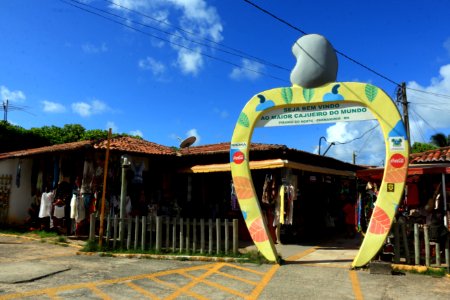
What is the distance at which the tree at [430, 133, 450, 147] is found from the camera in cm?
3151

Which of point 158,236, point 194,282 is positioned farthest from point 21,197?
point 194,282

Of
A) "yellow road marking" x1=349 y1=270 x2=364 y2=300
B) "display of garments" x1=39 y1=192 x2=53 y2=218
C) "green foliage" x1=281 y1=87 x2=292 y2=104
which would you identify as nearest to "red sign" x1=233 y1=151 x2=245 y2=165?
"green foliage" x1=281 y1=87 x2=292 y2=104

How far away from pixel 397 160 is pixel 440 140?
1098 inches

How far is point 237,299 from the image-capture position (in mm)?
6230

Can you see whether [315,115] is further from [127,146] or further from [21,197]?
[21,197]

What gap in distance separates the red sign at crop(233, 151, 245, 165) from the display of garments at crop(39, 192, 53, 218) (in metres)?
7.83

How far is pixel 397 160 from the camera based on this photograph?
8250 mm

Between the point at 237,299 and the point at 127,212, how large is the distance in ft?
24.4

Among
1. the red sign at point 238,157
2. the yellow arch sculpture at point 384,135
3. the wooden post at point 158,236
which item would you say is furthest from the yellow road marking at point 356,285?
the wooden post at point 158,236

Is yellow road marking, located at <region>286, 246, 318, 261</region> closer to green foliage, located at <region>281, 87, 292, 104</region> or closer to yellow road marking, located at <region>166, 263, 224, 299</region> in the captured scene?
yellow road marking, located at <region>166, 263, 224, 299</region>

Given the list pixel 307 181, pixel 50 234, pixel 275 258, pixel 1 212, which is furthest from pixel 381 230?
pixel 1 212

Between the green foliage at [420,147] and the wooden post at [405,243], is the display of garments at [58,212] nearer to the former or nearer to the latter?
the wooden post at [405,243]

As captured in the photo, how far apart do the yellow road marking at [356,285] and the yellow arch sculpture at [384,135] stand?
44cm

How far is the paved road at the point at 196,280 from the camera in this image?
6473 mm
